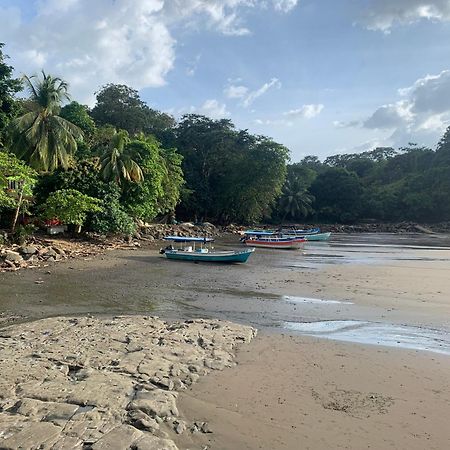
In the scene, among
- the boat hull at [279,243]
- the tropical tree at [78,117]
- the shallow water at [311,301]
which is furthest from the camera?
the tropical tree at [78,117]

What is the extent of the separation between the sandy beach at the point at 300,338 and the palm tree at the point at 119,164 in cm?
1160

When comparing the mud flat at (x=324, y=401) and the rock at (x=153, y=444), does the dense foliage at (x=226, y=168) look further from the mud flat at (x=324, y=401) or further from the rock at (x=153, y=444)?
the rock at (x=153, y=444)

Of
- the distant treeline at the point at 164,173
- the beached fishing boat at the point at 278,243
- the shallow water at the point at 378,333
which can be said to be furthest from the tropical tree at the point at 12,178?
the beached fishing boat at the point at 278,243

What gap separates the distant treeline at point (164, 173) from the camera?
29.8 m

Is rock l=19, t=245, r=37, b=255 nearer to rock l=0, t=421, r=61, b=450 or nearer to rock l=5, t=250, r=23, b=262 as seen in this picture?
rock l=5, t=250, r=23, b=262

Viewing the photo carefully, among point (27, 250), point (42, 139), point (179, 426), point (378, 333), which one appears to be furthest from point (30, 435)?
point (42, 139)

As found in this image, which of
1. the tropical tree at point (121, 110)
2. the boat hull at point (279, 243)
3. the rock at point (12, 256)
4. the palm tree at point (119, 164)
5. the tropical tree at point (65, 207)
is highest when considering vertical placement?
the tropical tree at point (121, 110)

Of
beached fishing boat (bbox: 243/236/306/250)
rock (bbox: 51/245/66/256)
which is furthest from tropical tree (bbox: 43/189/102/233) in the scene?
beached fishing boat (bbox: 243/236/306/250)

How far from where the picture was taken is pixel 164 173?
41594 millimetres

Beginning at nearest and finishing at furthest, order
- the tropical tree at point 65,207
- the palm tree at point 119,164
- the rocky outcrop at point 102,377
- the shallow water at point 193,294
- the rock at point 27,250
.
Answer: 1. the rocky outcrop at point 102,377
2. the shallow water at point 193,294
3. the rock at point 27,250
4. the tropical tree at point 65,207
5. the palm tree at point 119,164

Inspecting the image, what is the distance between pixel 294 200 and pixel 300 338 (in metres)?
66.9

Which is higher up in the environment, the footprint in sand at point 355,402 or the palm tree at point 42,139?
the palm tree at point 42,139

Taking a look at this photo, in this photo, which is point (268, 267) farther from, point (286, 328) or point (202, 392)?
point (202, 392)

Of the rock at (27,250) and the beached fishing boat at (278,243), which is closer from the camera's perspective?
the rock at (27,250)
